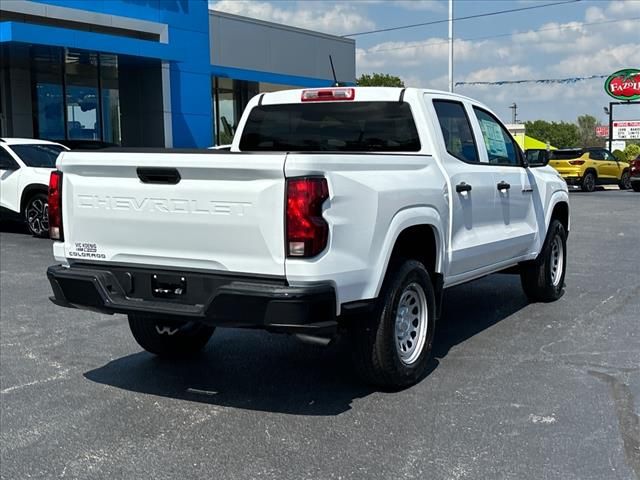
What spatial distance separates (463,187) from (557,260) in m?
2.81

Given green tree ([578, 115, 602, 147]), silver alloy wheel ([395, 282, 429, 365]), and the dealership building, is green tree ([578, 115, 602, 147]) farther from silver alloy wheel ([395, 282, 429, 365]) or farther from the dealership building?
silver alloy wheel ([395, 282, 429, 365])

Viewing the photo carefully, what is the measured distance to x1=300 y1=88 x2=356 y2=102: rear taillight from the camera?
20.0 feet

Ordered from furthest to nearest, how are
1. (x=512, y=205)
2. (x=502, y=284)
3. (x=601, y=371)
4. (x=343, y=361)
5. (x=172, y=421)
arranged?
(x=502, y=284), (x=512, y=205), (x=343, y=361), (x=601, y=371), (x=172, y=421)

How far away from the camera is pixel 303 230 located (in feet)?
13.8

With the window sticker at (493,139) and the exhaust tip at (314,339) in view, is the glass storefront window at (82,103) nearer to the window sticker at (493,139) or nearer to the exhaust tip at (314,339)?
the window sticker at (493,139)

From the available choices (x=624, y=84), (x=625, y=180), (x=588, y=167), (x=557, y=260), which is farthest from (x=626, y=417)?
(x=624, y=84)

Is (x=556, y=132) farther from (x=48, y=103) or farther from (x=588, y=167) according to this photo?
(x=48, y=103)

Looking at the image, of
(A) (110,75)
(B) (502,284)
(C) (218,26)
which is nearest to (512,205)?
(B) (502,284)

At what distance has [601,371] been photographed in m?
5.52

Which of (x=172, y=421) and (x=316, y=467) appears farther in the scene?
(x=172, y=421)

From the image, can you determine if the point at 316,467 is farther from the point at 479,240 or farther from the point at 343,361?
the point at 479,240

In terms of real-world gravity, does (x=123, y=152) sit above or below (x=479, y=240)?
above

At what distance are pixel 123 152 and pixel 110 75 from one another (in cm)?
2180

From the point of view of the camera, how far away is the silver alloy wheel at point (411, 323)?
203 inches
